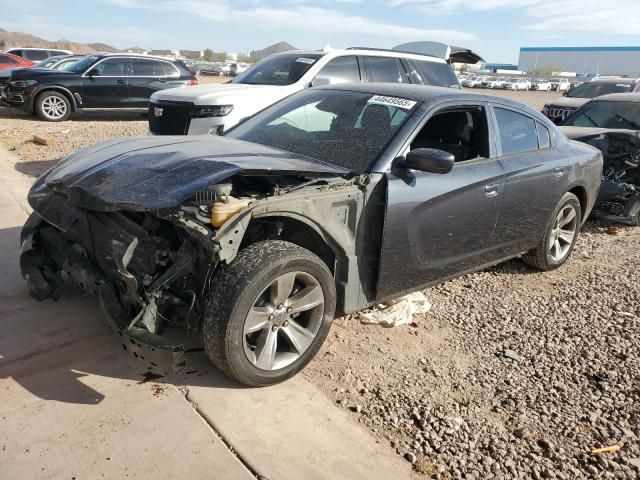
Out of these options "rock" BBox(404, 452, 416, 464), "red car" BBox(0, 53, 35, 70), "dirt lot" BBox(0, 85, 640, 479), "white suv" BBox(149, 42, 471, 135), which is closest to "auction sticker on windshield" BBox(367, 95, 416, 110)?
"dirt lot" BBox(0, 85, 640, 479)

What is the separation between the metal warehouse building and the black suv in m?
105

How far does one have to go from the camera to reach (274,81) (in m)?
8.45

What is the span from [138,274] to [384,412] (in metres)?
1.54

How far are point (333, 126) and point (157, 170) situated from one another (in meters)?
1.43

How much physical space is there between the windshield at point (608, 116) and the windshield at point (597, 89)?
5.29 m

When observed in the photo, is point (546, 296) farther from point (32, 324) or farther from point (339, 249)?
point (32, 324)

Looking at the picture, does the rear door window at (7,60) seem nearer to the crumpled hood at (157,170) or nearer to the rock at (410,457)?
the crumpled hood at (157,170)

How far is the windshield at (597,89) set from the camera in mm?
13633

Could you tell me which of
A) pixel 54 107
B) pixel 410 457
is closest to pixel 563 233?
pixel 410 457

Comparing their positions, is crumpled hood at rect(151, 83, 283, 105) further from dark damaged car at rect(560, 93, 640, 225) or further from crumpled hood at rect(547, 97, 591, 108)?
crumpled hood at rect(547, 97, 591, 108)

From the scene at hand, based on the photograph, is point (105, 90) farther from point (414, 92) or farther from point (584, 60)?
point (584, 60)

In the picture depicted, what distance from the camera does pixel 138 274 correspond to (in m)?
3.03

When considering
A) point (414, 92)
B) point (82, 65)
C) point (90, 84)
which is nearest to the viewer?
point (414, 92)

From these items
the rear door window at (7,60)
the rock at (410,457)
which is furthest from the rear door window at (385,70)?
the rear door window at (7,60)
